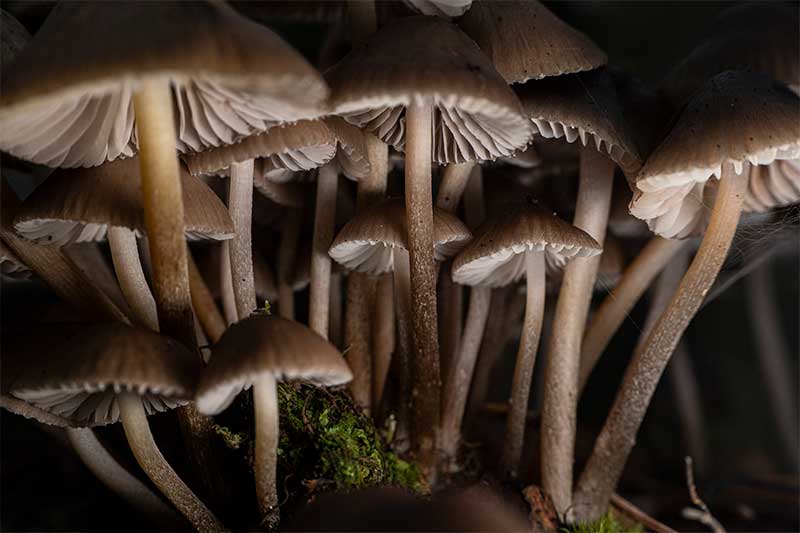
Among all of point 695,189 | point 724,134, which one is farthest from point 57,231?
point 695,189

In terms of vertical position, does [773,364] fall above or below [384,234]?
below

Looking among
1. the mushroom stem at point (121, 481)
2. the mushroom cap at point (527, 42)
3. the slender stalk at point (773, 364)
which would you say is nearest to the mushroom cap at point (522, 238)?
the mushroom cap at point (527, 42)

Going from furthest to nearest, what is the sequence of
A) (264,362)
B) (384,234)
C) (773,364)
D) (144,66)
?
(773,364) < (384,234) < (264,362) < (144,66)

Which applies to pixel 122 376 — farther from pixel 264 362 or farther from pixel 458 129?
pixel 458 129

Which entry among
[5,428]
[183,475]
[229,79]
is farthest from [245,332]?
[5,428]

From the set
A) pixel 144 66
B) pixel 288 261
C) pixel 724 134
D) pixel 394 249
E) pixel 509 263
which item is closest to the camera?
pixel 144 66

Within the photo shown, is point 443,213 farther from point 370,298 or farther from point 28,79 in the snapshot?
point 28,79

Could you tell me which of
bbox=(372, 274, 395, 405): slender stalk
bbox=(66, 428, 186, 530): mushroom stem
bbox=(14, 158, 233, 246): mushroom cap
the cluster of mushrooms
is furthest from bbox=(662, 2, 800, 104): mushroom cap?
bbox=(66, 428, 186, 530): mushroom stem
